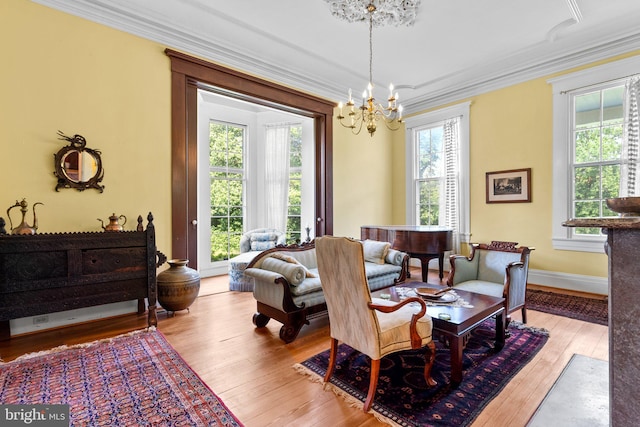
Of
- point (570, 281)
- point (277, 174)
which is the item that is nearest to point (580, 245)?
Answer: point (570, 281)

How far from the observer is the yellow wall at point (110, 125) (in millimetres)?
3008

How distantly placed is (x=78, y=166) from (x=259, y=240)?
312cm

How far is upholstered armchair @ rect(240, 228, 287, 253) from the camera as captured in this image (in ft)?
19.1

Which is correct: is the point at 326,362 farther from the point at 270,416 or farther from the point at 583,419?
the point at 583,419

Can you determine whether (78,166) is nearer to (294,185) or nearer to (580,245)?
(294,185)

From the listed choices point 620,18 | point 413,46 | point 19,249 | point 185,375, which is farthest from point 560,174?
point 19,249

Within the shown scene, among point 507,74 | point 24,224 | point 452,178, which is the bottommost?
point 24,224

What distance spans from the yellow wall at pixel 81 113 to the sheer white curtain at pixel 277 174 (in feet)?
9.34

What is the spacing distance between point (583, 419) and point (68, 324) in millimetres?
4411

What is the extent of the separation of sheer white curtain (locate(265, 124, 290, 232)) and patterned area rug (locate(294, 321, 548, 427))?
4119mm

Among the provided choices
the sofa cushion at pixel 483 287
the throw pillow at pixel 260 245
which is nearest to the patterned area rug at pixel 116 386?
the sofa cushion at pixel 483 287

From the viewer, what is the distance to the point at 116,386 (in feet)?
7.03

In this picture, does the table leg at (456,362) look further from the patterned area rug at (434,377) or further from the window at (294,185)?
the window at (294,185)

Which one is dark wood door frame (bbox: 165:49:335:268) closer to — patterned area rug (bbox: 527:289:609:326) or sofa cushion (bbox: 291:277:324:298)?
sofa cushion (bbox: 291:277:324:298)
